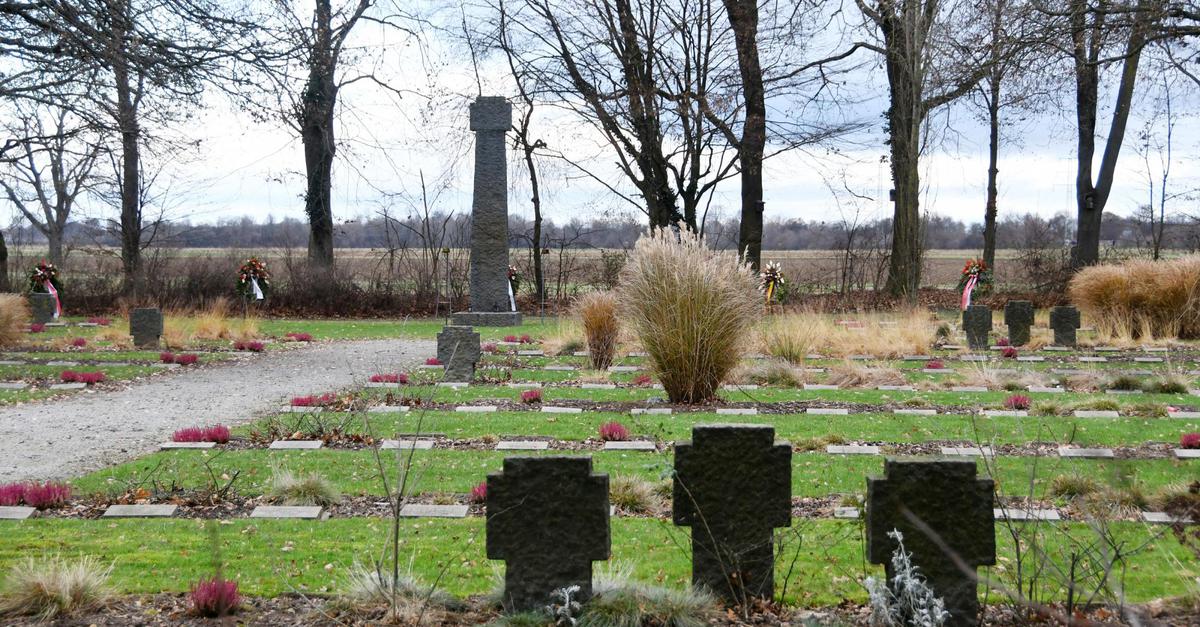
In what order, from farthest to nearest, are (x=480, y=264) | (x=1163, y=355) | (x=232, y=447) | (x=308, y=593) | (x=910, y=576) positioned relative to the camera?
(x=480, y=264) → (x=1163, y=355) → (x=232, y=447) → (x=308, y=593) → (x=910, y=576)

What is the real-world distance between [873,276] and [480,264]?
41.8ft

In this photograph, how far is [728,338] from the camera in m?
9.51

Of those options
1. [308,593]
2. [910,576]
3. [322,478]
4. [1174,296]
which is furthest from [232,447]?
[1174,296]

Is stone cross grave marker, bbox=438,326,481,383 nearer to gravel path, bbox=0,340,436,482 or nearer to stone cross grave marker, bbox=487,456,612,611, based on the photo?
gravel path, bbox=0,340,436,482

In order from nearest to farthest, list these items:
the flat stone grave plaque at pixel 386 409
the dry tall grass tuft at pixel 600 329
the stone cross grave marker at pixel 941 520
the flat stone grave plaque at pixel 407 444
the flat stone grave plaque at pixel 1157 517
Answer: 1. the stone cross grave marker at pixel 941 520
2. the flat stone grave plaque at pixel 1157 517
3. the flat stone grave plaque at pixel 407 444
4. the flat stone grave plaque at pixel 386 409
5. the dry tall grass tuft at pixel 600 329

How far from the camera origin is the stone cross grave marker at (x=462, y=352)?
11.3 meters

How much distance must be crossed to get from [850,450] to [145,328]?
1163 cm

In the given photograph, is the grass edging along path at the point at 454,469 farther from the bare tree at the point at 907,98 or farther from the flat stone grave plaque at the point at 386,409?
the bare tree at the point at 907,98

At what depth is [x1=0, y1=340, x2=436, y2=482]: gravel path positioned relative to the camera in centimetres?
736

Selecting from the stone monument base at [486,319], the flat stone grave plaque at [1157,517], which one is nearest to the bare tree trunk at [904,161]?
the stone monument base at [486,319]

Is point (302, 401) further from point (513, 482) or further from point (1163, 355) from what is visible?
point (1163, 355)

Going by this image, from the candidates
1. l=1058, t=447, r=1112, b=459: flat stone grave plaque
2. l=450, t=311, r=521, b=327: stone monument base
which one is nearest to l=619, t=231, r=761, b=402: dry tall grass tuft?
l=1058, t=447, r=1112, b=459: flat stone grave plaque

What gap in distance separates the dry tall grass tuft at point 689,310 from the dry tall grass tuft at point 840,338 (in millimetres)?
3380

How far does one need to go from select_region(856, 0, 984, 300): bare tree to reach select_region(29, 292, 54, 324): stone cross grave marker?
16.1 meters
